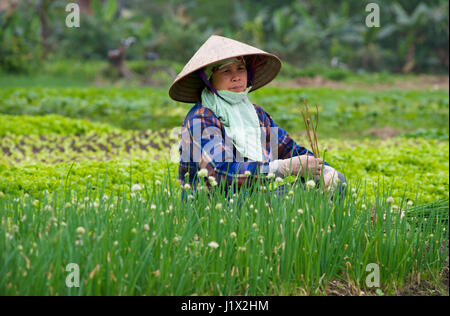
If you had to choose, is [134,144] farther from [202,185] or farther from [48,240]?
[48,240]

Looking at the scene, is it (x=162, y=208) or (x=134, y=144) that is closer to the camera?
(x=162, y=208)

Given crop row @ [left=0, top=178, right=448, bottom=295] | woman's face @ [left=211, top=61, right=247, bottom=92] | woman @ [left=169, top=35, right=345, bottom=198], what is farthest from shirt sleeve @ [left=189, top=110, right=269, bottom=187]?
woman's face @ [left=211, top=61, right=247, bottom=92]

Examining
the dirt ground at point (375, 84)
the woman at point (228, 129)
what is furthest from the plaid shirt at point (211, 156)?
the dirt ground at point (375, 84)

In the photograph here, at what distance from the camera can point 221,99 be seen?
3.47 metres

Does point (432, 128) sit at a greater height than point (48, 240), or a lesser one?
greater

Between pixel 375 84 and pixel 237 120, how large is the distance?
15347mm

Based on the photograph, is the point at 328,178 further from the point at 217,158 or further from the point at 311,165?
the point at 217,158

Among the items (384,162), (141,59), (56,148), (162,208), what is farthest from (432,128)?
(141,59)

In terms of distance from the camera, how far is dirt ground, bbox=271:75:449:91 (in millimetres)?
16969

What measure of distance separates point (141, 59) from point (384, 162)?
14.7m

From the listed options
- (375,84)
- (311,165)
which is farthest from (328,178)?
(375,84)

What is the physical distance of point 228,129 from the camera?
→ 3.45 meters

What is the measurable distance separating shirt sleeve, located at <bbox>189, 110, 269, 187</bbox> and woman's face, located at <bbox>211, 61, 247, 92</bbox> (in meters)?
0.27
